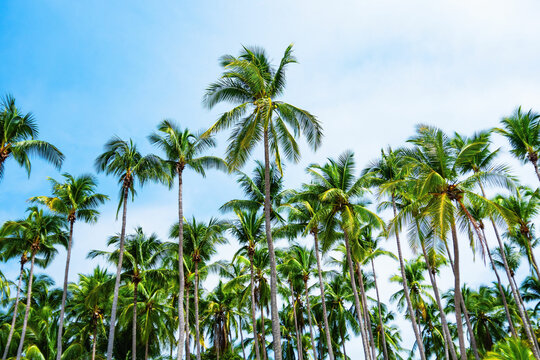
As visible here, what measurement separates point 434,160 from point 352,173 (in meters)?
7.34

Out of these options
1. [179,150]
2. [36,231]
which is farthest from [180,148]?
[36,231]

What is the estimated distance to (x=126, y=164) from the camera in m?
22.1

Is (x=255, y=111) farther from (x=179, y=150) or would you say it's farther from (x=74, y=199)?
(x=74, y=199)

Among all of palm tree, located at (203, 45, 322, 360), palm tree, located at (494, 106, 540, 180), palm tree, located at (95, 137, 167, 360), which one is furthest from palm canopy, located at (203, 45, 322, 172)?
palm tree, located at (494, 106, 540, 180)

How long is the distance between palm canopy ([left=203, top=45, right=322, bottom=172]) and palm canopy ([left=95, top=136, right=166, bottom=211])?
5.49 metres

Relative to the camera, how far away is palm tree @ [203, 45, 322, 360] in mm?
17484

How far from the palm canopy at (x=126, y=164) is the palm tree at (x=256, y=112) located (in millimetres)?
5500

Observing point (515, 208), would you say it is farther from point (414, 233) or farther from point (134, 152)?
point (134, 152)

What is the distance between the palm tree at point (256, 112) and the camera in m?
17.5

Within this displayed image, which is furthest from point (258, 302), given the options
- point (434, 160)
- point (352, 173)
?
point (434, 160)

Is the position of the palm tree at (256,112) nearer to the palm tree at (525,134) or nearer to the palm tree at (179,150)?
the palm tree at (179,150)

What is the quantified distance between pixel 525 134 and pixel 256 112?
15584 millimetres

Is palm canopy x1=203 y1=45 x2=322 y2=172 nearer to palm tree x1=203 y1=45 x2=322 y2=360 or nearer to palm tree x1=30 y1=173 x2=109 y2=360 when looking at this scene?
palm tree x1=203 y1=45 x2=322 y2=360

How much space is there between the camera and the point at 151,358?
1446 inches
